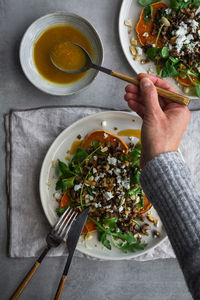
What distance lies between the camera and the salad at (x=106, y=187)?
1.20 metres

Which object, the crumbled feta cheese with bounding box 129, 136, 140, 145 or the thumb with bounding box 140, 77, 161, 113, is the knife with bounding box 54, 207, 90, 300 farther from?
the thumb with bounding box 140, 77, 161, 113

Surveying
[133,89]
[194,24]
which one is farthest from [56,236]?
[194,24]

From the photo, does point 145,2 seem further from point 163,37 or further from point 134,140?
point 134,140

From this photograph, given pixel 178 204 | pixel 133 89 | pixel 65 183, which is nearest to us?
pixel 178 204

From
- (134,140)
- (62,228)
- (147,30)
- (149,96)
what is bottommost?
(62,228)

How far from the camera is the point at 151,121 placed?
0.95m

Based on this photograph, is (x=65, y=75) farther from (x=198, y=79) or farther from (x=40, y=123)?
(x=198, y=79)

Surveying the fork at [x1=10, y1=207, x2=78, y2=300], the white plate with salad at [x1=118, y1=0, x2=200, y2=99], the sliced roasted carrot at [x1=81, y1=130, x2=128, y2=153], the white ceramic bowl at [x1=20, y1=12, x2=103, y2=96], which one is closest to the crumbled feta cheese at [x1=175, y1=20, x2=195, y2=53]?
the white plate with salad at [x1=118, y1=0, x2=200, y2=99]

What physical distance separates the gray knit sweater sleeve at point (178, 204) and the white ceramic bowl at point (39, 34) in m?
0.50

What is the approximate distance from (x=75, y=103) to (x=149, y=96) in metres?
0.42

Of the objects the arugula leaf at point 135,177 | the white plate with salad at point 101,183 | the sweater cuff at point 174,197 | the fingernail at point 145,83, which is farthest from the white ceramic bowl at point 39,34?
the sweater cuff at point 174,197

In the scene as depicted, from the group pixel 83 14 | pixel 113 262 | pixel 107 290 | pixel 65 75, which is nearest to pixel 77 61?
pixel 65 75

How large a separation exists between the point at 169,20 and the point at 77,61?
413mm

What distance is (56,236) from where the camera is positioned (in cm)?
117
